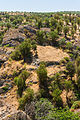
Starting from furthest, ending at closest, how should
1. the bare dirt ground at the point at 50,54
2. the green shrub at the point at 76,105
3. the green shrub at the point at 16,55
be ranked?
the bare dirt ground at the point at 50,54
the green shrub at the point at 16,55
the green shrub at the point at 76,105

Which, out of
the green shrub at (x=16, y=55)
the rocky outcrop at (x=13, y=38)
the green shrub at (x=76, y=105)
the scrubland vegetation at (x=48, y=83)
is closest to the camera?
the scrubland vegetation at (x=48, y=83)

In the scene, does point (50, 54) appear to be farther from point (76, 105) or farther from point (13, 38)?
point (76, 105)

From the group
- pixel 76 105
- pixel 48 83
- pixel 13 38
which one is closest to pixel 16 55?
pixel 13 38

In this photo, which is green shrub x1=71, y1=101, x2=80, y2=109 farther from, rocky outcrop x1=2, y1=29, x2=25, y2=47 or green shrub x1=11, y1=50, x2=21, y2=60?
rocky outcrop x1=2, y1=29, x2=25, y2=47

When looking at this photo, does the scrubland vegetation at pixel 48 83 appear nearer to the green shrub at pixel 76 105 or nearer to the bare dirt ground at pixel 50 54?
the green shrub at pixel 76 105

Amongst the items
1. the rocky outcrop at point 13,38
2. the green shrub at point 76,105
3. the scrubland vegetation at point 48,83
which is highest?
the rocky outcrop at point 13,38

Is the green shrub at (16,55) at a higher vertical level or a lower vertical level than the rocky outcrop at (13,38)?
lower

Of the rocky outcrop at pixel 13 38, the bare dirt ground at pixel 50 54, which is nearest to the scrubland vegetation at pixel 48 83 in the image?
the rocky outcrop at pixel 13 38

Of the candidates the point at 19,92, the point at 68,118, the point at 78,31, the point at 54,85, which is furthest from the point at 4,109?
the point at 78,31
